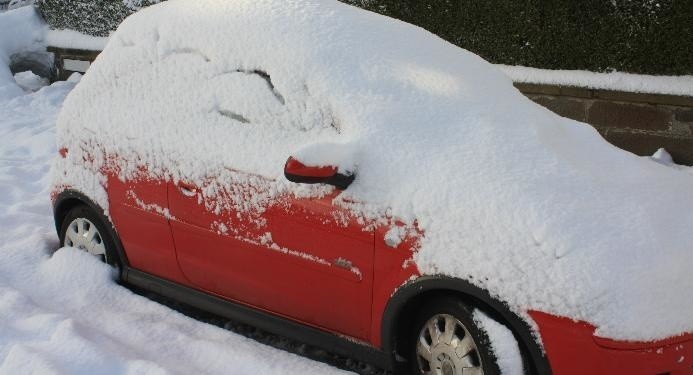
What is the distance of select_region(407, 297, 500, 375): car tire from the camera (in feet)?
9.75

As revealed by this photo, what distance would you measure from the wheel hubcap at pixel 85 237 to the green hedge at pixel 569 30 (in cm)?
417

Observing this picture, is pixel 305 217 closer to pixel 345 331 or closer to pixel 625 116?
pixel 345 331

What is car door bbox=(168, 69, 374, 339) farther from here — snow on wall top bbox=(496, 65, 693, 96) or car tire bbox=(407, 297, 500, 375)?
snow on wall top bbox=(496, 65, 693, 96)

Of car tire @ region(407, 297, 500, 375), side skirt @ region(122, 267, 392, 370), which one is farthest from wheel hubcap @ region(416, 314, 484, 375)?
side skirt @ region(122, 267, 392, 370)

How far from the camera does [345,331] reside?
341 centimetres

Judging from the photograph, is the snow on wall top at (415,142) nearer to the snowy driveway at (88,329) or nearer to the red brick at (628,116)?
the snowy driveway at (88,329)

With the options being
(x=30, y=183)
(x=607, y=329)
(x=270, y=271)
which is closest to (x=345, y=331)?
(x=270, y=271)

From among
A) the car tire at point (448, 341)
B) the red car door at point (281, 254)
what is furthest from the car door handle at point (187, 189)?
the car tire at point (448, 341)

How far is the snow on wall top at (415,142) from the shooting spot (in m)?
2.84

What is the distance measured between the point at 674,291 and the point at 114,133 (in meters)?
2.84

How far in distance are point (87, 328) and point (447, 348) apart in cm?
182

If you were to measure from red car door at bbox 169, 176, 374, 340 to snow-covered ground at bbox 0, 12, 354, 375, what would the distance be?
0.79ft

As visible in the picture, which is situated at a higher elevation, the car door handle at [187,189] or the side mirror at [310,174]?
the side mirror at [310,174]

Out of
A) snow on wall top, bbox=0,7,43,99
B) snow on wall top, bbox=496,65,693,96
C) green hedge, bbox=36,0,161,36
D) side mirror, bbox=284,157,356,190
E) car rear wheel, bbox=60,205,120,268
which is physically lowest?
snow on wall top, bbox=0,7,43,99
